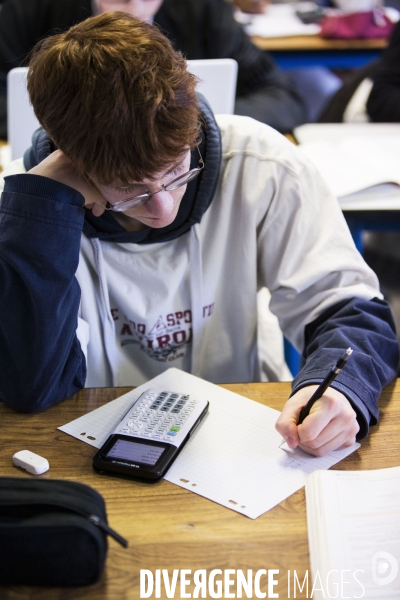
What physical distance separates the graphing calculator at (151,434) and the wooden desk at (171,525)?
0.02 m

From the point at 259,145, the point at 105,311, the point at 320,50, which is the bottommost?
the point at 320,50

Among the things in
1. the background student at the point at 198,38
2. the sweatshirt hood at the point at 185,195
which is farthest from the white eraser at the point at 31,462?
the background student at the point at 198,38

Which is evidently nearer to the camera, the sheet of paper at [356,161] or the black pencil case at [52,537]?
the black pencil case at [52,537]

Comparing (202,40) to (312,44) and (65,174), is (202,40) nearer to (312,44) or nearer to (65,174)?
(312,44)

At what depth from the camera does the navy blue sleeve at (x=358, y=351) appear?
958mm

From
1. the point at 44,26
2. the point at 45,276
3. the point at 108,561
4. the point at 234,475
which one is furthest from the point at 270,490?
the point at 44,26

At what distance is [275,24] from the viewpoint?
3820 millimetres

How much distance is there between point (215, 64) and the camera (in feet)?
5.34

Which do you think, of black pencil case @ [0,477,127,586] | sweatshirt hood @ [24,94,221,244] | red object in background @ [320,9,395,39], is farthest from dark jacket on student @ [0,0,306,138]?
black pencil case @ [0,477,127,586]

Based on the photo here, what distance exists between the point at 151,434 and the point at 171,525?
0.52 feet

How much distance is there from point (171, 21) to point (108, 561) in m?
2.15

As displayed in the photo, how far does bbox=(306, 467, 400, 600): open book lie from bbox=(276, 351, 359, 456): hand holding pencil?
0.05m

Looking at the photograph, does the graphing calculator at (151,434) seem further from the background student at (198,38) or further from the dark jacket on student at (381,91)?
the dark jacket on student at (381,91)

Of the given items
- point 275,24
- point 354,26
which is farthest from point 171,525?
point 275,24
